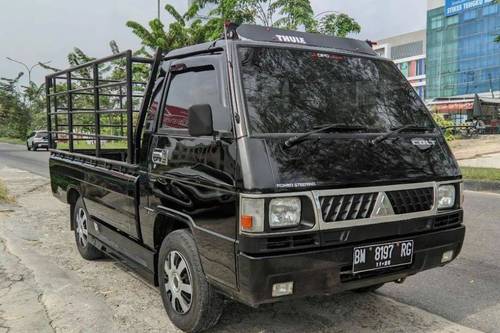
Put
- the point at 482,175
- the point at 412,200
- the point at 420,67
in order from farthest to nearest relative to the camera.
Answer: the point at 420,67 → the point at 482,175 → the point at 412,200

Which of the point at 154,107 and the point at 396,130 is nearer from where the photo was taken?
the point at 396,130

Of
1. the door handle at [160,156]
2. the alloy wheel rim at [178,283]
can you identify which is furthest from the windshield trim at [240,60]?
the alloy wheel rim at [178,283]

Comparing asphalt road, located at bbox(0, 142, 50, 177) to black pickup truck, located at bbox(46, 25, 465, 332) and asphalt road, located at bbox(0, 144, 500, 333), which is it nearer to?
black pickup truck, located at bbox(46, 25, 465, 332)

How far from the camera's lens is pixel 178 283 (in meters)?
3.62

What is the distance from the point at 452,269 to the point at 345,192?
2806mm

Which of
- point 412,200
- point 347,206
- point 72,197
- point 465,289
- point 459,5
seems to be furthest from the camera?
point 459,5

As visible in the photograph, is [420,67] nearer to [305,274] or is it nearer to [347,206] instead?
[347,206]

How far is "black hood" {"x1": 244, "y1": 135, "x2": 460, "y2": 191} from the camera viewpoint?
293cm

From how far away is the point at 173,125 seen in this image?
3855 millimetres

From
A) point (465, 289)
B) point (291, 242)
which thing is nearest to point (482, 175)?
point (465, 289)

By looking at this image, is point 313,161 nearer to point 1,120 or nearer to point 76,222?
point 76,222

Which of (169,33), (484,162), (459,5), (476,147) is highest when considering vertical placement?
(459,5)

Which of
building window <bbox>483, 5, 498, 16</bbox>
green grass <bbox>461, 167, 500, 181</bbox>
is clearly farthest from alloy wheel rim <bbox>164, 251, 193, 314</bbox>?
building window <bbox>483, 5, 498, 16</bbox>

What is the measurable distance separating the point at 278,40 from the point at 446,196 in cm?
168
